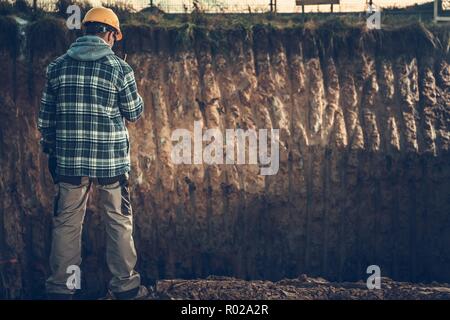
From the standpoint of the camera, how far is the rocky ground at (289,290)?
834 centimetres

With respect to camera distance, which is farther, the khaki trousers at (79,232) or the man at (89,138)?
the khaki trousers at (79,232)

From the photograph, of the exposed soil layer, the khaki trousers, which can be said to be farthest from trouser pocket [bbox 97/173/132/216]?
the exposed soil layer

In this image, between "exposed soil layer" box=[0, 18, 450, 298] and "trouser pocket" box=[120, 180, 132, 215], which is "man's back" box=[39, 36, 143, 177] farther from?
"exposed soil layer" box=[0, 18, 450, 298]

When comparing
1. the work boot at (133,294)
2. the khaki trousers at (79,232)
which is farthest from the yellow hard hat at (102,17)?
the work boot at (133,294)

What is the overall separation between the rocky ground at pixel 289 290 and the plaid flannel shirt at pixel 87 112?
1.79 m

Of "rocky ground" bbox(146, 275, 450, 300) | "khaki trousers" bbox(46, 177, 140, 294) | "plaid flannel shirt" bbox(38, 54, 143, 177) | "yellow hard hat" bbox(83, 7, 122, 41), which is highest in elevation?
"yellow hard hat" bbox(83, 7, 122, 41)

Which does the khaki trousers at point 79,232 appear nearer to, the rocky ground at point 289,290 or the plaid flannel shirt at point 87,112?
the plaid flannel shirt at point 87,112

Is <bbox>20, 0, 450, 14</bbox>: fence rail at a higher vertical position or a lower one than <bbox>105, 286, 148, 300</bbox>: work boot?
higher

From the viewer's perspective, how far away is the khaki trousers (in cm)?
764

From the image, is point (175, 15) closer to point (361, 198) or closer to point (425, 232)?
point (361, 198)

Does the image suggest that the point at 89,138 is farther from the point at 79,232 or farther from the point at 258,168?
the point at 258,168

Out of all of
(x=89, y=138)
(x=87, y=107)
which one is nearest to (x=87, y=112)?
(x=87, y=107)

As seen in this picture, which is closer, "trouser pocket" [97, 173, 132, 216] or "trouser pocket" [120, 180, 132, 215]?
"trouser pocket" [97, 173, 132, 216]

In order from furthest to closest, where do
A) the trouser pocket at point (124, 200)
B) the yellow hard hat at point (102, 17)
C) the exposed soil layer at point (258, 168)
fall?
the exposed soil layer at point (258, 168)
the trouser pocket at point (124, 200)
the yellow hard hat at point (102, 17)
